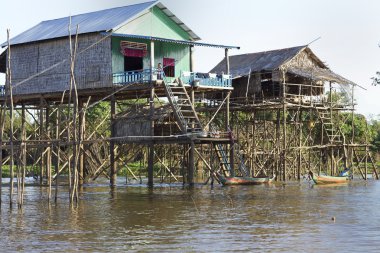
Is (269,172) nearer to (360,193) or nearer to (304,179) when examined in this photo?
(304,179)

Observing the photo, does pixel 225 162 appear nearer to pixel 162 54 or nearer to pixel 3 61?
pixel 162 54

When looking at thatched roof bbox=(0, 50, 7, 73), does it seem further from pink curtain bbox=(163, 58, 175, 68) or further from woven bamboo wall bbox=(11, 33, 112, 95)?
pink curtain bbox=(163, 58, 175, 68)

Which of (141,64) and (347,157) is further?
(347,157)

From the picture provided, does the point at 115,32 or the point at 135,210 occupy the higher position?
the point at 115,32

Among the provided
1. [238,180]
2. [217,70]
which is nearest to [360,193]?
[238,180]

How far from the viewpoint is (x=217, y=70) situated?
46594 mm

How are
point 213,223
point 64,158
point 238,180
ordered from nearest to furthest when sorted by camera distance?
point 213,223 → point 238,180 → point 64,158

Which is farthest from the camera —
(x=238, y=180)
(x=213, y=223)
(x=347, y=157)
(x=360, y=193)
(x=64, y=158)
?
(x=347, y=157)

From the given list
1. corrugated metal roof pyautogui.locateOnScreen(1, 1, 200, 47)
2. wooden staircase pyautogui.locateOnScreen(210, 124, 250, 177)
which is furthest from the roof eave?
wooden staircase pyautogui.locateOnScreen(210, 124, 250, 177)

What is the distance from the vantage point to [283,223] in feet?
72.5

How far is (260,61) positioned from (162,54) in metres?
7.62

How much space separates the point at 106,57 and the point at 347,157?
1566cm

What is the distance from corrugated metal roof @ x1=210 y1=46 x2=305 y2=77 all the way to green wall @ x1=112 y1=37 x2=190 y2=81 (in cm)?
448

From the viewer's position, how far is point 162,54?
127 feet
